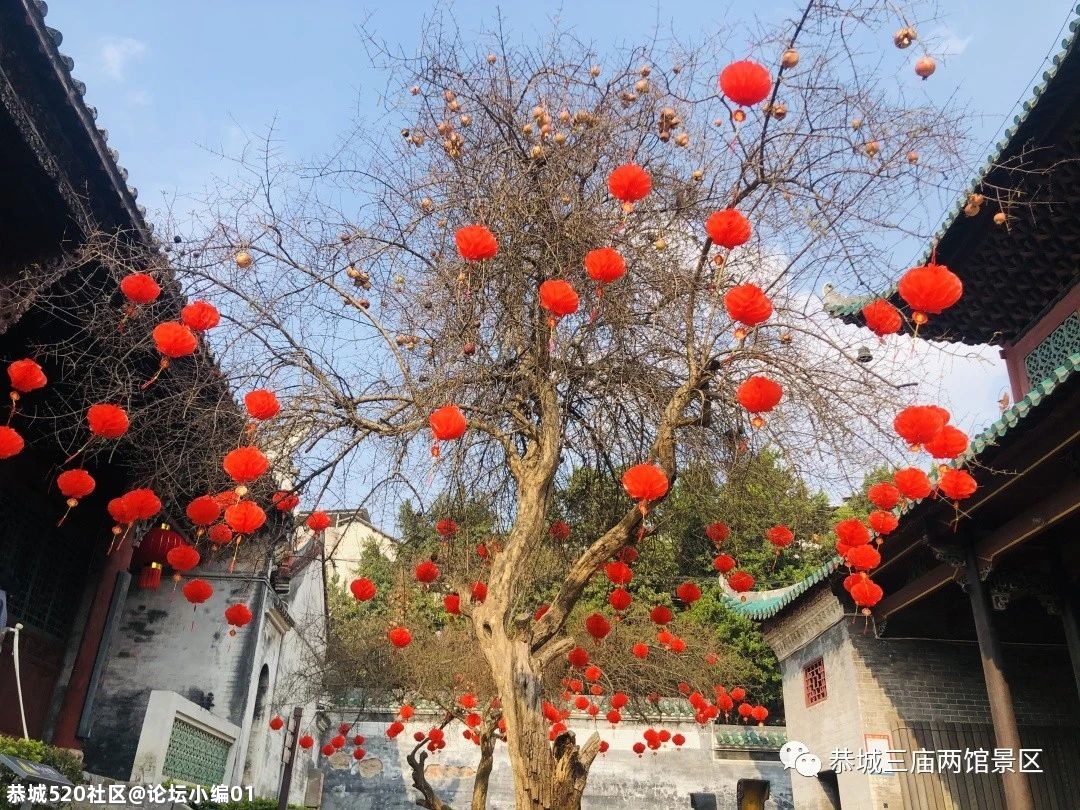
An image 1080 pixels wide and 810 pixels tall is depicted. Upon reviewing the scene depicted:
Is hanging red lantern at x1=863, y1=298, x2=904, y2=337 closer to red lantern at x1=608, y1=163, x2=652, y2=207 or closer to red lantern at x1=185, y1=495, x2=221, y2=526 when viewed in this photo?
red lantern at x1=608, y1=163, x2=652, y2=207

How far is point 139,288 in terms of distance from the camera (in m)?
4.79

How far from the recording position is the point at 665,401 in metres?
5.75

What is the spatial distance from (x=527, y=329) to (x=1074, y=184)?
4.12 m

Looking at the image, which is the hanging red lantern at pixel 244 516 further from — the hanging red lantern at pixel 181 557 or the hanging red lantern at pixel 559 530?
the hanging red lantern at pixel 559 530

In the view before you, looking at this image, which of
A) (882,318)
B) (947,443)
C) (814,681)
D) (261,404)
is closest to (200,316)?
(261,404)

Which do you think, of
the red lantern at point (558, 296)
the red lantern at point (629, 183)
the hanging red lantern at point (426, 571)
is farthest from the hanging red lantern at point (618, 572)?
the red lantern at point (629, 183)

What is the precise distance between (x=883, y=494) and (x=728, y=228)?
272cm

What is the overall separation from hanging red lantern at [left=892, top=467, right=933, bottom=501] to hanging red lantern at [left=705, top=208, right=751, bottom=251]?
6.19ft

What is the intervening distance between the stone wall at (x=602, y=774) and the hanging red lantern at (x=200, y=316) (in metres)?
13.7

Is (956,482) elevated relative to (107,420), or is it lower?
elevated

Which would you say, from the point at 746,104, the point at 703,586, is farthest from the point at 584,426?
the point at 703,586

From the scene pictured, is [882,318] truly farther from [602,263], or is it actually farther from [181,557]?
[181,557]

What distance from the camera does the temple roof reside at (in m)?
5.89

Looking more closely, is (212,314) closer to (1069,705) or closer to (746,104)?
(746,104)
